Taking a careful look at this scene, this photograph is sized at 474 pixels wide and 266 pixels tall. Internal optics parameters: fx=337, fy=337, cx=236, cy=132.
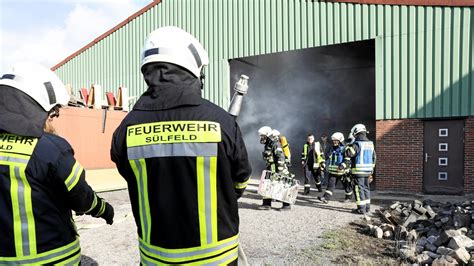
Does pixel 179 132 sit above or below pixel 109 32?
below

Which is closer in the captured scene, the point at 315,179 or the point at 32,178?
the point at 32,178

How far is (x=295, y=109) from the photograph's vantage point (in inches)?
598

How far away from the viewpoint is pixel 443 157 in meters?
9.10

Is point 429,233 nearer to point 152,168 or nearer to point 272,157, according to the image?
point 272,157

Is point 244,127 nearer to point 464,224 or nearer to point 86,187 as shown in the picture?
point 464,224

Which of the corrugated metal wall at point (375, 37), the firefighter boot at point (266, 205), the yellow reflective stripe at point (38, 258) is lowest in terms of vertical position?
the firefighter boot at point (266, 205)

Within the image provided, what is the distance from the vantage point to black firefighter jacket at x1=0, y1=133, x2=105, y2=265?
1864 mm

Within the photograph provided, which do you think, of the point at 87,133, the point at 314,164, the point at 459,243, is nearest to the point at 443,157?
the point at 314,164

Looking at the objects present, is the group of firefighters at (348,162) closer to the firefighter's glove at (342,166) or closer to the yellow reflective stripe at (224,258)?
the firefighter's glove at (342,166)

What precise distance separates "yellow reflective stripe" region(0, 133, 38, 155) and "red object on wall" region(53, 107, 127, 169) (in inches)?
360

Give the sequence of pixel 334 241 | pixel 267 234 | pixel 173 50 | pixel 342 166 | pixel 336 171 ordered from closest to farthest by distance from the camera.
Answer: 1. pixel 173 50
2. pixel 334 241
3. pixel 267 234
4. pixel 342 166
5. pixel 336 171

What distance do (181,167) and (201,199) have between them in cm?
19

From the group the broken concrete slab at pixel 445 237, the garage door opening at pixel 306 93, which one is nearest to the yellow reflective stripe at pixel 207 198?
the broken concrete slab at pixel 445 237

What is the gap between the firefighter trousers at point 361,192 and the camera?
6.62m
